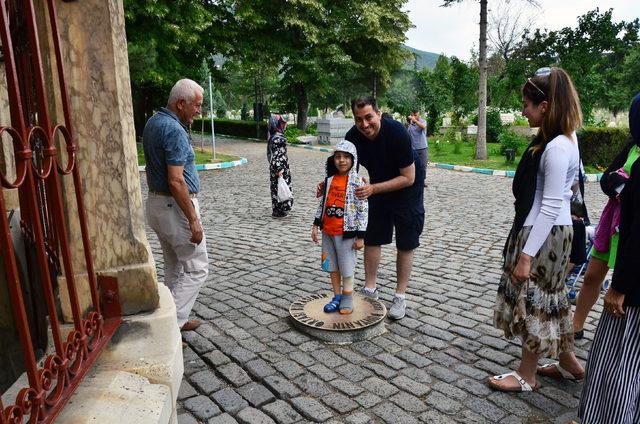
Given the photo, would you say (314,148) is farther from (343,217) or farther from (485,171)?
(343,217)

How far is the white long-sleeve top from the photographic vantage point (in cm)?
297

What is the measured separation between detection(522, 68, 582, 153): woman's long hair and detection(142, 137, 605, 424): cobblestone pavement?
1.62 m

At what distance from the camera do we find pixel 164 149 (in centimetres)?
382

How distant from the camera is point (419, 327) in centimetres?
446

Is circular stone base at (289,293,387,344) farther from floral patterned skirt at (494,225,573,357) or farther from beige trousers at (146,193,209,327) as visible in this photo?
floral patterned skirt at (494,225,573,357)

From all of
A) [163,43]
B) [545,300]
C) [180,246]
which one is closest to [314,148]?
[163,43]

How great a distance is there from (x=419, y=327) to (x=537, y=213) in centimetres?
170

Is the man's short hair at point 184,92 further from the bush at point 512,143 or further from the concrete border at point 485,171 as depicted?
the bush at point 512,143

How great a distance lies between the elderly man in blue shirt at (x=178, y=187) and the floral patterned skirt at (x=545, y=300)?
89.5 inches

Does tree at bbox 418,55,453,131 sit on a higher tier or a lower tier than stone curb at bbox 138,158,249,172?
higher

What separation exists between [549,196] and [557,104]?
52cm

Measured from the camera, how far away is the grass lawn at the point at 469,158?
16.3 m

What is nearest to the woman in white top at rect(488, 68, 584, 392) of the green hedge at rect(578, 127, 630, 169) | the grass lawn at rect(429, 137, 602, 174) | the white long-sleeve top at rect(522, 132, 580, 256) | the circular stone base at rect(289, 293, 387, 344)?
the white long-sleeve top at rect(522, 132, 580, 256)

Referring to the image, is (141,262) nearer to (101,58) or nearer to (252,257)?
(101,58)
